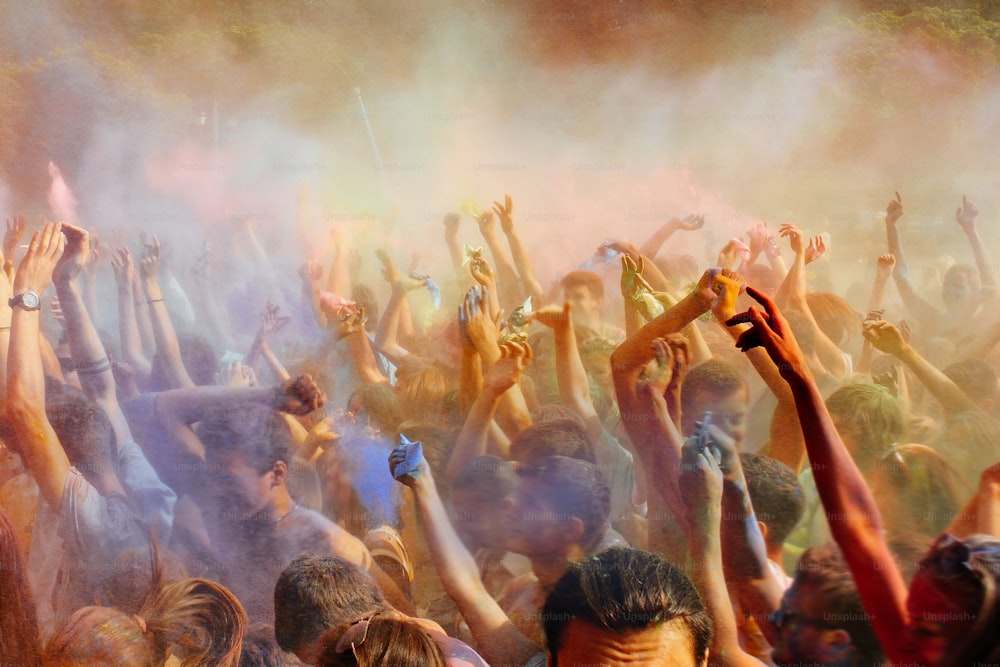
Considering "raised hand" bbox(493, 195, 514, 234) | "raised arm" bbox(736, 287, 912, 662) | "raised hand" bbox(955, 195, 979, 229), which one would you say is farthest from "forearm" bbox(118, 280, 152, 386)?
"raised hand" bbox(955, 195, 979, 229)

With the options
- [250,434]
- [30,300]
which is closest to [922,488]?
[250,434]

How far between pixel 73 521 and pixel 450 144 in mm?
2538

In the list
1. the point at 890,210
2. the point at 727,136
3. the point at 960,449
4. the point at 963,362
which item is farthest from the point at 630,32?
the point at 960,449

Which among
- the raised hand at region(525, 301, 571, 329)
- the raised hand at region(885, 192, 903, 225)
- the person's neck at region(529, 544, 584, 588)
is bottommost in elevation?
the person's neck at region(529, 544, 584, 588)

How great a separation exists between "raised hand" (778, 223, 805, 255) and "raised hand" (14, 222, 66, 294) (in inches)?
138

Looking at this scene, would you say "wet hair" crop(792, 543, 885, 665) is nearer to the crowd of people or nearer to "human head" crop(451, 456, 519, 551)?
the crowd of people

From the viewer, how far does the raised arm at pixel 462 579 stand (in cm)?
346

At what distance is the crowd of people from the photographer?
317 centimetres

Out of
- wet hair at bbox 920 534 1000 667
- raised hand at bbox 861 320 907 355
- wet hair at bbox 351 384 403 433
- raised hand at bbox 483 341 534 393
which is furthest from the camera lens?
wet hair at bbox 351 384 403 433

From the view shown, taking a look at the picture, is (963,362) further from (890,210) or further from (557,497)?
(557,497)

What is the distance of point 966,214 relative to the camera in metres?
3.82

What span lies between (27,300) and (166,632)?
173 cm

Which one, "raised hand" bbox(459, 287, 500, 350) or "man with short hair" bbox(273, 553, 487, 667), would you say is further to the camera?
"raised hand" bbox(459, 287, 500, 350)

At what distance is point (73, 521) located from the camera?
4.07m
